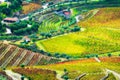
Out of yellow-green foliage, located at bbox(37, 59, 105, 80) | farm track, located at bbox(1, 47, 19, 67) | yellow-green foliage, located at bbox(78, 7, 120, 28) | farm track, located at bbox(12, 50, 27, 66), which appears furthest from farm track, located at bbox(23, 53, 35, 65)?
yellow-green foliage, located at bbox(78, 7, 120, 28)

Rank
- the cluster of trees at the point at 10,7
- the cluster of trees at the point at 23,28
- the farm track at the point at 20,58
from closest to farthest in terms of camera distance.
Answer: the farm track at the point at 20,58, the cluster of trees at the point at 23,28, the cluster of trees at the point at 10,7

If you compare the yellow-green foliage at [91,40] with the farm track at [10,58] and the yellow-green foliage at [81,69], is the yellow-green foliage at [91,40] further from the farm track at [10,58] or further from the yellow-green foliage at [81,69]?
the yellow-green foliage at [81,69]

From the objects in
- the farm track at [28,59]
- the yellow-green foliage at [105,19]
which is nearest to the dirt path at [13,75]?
the farm track at [28,59]

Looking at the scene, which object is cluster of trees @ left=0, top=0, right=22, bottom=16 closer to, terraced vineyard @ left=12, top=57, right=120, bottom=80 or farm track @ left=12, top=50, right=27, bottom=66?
farm track @ left=12, top=50, right=27, bottom=66

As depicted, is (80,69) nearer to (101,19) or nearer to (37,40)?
(37,40)

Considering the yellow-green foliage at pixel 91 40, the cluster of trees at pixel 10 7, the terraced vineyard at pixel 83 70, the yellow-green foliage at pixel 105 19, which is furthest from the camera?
the cluster of trees at pixel 10 7

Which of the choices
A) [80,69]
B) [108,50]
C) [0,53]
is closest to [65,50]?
[108,50]

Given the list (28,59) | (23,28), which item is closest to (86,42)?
(28,59)
